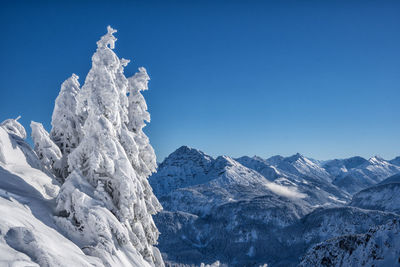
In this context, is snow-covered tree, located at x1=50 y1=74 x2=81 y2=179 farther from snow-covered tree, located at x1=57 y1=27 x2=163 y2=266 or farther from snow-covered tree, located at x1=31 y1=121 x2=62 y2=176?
snow-covered tree, located at x1=57 y1=27 x2=163 y2=266

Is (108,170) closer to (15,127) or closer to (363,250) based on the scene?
(15,127)

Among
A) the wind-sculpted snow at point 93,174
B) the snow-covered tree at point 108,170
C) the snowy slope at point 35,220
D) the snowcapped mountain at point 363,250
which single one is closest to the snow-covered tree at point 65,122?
the wind-sculpted snow at point 93,174

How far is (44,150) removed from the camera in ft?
87.9

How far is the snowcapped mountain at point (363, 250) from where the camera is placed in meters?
30.3

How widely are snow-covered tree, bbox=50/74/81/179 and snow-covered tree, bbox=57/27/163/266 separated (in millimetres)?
3932

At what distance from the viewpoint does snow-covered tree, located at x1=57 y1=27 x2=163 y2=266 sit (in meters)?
18.5

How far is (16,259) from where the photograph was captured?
1188 cm

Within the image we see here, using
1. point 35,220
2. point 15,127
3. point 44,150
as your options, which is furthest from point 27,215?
point 15,127

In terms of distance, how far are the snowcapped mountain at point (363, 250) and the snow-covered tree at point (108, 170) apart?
20.9 metres

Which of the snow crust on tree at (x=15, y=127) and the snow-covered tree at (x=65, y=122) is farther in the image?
the snow-covered tree at (x=65, y=122)

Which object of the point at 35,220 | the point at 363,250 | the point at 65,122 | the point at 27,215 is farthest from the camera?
the point at 363,250

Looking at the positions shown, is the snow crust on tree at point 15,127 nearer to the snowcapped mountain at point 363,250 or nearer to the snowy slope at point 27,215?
the snowy slope at point 27,215

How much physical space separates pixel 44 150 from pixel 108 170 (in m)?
9.39

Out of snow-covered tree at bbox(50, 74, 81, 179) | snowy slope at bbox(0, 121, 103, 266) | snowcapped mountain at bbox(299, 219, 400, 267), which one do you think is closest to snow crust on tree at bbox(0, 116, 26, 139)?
snowy slope at bbox(0, 121, 103, 266)
